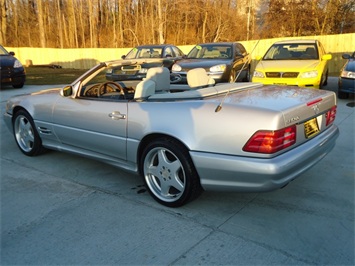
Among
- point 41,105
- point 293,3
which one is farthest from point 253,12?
point 41,105

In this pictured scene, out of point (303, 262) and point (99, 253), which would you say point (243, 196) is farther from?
point (99, 253)

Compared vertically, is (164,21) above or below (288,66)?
above

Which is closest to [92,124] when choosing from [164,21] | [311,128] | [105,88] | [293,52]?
[105,88]

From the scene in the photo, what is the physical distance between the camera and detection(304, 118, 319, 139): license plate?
112 inches

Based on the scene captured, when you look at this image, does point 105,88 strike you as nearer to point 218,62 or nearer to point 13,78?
point 218,62

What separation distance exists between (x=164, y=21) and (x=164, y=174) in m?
29.3

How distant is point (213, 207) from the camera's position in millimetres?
3064

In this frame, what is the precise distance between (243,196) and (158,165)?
0.94 meters

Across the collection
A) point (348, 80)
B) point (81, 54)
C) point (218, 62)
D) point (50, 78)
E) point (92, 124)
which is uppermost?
point (81, 54)

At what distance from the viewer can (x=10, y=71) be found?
11.1 metres

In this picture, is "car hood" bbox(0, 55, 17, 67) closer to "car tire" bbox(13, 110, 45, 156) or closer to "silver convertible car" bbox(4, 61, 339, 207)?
"car tire" bbox(13, 110, 45, 156)

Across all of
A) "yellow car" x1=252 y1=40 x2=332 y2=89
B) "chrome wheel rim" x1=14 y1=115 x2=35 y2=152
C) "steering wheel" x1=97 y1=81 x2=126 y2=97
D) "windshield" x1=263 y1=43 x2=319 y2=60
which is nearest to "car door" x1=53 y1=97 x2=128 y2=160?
"steering wheel" x1=97 y1=81 x2=126 y2=97

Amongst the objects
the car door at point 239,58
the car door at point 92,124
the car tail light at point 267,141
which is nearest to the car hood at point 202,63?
the car door at point 239,58

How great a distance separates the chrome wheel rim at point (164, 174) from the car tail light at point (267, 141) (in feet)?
2.29
